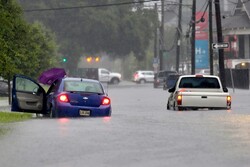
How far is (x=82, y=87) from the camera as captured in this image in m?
28.2

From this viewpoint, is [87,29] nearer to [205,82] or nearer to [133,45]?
[133,45]

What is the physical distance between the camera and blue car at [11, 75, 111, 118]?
27.5 m

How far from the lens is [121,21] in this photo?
107312 mm

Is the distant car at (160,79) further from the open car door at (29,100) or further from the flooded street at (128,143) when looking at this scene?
the flooded street at (128,143)

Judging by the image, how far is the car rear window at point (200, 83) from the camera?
33312mm

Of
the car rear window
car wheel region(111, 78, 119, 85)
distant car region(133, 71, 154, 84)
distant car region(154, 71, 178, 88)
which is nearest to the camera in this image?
the car rear window

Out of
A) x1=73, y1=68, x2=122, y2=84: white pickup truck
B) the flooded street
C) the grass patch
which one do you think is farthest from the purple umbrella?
x1=73, y1=68, x2=122, y2=84: white pickup truck

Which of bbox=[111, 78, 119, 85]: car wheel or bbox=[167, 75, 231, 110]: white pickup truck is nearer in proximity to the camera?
bbox=[167, 75, 231, 110]: white pickup truck

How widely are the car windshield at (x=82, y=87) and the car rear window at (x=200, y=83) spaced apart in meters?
5.78

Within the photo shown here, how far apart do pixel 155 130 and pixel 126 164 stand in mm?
6965

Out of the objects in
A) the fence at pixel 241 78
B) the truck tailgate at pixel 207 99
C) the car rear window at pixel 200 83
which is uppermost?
the fence at pixel 241 78

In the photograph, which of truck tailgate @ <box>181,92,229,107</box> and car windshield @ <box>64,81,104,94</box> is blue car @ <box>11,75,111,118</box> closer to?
car windshield @ <box>64,81,104,94</box>

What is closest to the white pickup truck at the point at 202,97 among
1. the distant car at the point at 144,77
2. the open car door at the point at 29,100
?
the open car door at the point at 29,100

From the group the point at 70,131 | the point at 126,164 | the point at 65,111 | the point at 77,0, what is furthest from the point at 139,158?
the point at 77,0
